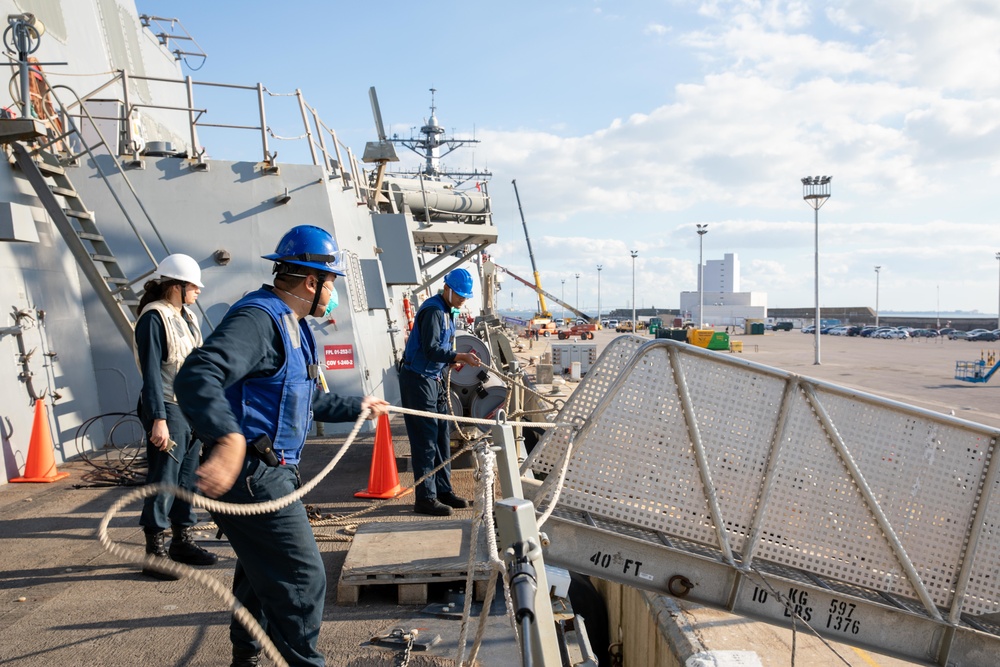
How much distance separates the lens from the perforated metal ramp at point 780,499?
3715 mm

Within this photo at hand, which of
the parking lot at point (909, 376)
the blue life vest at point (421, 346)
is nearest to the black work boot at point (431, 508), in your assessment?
the blue life vest at point (421, 346)

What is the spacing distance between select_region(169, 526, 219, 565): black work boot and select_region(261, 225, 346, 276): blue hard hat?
273 centimetres

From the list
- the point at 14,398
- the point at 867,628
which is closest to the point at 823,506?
the point at 867,628

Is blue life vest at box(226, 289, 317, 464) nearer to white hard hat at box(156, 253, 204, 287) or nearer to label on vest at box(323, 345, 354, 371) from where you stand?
white hard hat at box(156, 253, 204, 287)

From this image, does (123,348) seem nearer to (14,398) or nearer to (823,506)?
(14,398)

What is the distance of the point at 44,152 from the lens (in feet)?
26.2

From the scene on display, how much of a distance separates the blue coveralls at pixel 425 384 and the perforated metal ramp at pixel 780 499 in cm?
254

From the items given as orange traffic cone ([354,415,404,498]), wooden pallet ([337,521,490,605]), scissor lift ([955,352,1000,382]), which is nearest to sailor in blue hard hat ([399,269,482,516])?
orange traffic cone ([354,415,404,498])

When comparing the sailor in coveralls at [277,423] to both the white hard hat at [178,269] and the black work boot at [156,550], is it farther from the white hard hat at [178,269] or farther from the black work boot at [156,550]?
the black work boot at [156,550]

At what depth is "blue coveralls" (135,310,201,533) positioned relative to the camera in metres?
4.46

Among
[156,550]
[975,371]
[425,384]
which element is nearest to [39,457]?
[156,550]

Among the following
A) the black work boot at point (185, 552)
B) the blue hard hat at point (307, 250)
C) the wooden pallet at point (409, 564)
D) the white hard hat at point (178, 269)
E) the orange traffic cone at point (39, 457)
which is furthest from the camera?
the orange traffic cone at point (39, 457)

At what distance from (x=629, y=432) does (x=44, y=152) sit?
7.55 meters

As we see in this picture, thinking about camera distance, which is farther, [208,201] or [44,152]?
[208,201]
